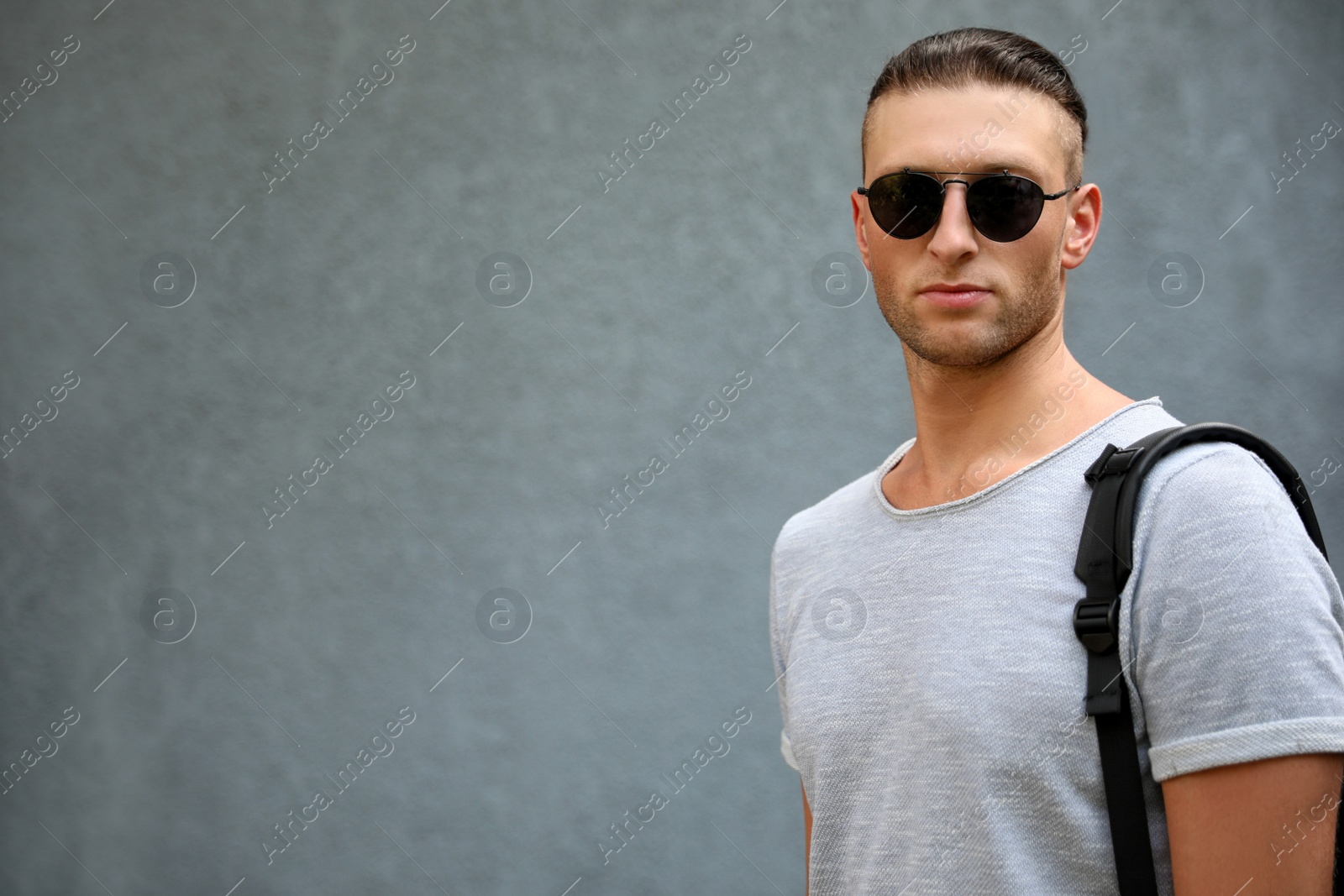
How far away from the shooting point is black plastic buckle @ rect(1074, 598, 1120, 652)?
0.94m

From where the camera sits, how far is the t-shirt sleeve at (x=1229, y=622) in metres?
0.84

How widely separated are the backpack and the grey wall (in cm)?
181

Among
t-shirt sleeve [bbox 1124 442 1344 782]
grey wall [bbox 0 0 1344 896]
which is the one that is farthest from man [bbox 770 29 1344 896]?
grey wall [bbox 0 0 1344 896]

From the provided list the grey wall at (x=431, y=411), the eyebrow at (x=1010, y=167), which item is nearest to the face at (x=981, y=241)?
the eyebrow at (x=1010, y=167)

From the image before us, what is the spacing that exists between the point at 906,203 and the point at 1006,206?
0.40ft

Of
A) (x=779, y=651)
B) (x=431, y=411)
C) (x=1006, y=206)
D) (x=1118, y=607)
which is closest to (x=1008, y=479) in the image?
(x=1118, y=607)

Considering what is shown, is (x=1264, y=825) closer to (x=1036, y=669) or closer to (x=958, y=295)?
(x=1036, y=669)

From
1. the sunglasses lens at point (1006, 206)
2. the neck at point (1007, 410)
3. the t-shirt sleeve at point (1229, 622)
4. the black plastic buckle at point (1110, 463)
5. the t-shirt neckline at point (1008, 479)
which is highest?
the sunglasses lens at point (1006, 206)

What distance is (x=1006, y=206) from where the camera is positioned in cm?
116

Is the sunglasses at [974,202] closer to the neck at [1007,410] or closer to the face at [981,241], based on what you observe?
the face at [981,241]

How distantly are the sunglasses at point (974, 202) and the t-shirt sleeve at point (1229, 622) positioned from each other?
0.36m

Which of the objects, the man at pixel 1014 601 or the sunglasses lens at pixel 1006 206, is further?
the sunglasses lens at pixel 1006 206

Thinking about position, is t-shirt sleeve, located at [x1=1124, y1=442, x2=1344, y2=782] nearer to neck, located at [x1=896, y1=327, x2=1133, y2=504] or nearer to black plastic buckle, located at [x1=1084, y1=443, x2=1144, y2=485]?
black plastic buckle, located at [x1=1084, y1=443, x2=1144, y2=485]

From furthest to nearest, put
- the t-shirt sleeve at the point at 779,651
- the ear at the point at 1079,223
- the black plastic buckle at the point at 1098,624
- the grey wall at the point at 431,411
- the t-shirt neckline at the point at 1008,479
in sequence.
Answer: the grey wall at the point at 431,411, the t-shirt sleeve at the point at 779,651, the ear at the point at 1079,223, the t-shirt neckline at the point at 1008,479, the black plastic buckle at the point at 1098,624
